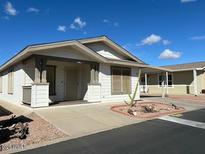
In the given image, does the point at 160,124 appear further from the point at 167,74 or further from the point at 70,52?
the point at 167,74

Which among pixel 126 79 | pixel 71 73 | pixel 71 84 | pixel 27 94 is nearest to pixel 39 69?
pixel 27 94

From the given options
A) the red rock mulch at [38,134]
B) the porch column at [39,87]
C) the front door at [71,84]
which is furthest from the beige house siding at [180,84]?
the red rock mulch at [38,134]

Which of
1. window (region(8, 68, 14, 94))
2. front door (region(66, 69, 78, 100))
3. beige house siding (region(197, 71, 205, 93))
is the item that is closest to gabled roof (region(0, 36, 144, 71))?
window (region(8, 68, 14, 94))

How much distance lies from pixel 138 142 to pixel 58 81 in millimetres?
9252

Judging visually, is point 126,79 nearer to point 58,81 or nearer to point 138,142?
point 58,81

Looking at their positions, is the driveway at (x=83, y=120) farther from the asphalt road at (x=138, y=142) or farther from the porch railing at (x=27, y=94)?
the porch railing at (x=27, y=94)

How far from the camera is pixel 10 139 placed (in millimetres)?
5910

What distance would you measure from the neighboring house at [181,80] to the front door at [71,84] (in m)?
10.4

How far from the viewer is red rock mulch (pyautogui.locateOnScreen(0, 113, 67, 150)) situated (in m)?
5.61

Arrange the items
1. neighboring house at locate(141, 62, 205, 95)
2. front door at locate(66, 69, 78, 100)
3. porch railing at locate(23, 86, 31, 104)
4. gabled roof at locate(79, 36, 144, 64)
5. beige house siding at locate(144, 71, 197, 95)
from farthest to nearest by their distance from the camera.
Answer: beige house siding at locate(144, 71, 197, 95) < neighboring house at locate(141, 62, 205, 95) < front door at locate(66, 69, 78, 100) < gabled roof at locate(79, 36, 144, 64) < porch railing at locate(23, 86, 31, 104)

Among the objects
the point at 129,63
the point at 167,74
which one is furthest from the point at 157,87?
the point at 129,63

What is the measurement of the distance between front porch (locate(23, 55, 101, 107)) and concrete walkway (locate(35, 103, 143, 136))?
1.13 metres

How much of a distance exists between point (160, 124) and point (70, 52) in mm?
6880

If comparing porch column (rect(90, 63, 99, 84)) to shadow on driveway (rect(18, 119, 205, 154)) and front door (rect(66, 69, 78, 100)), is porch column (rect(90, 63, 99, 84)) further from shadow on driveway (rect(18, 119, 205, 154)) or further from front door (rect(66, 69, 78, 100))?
shadow on driveway (rect(18, 119, 205, 154))
